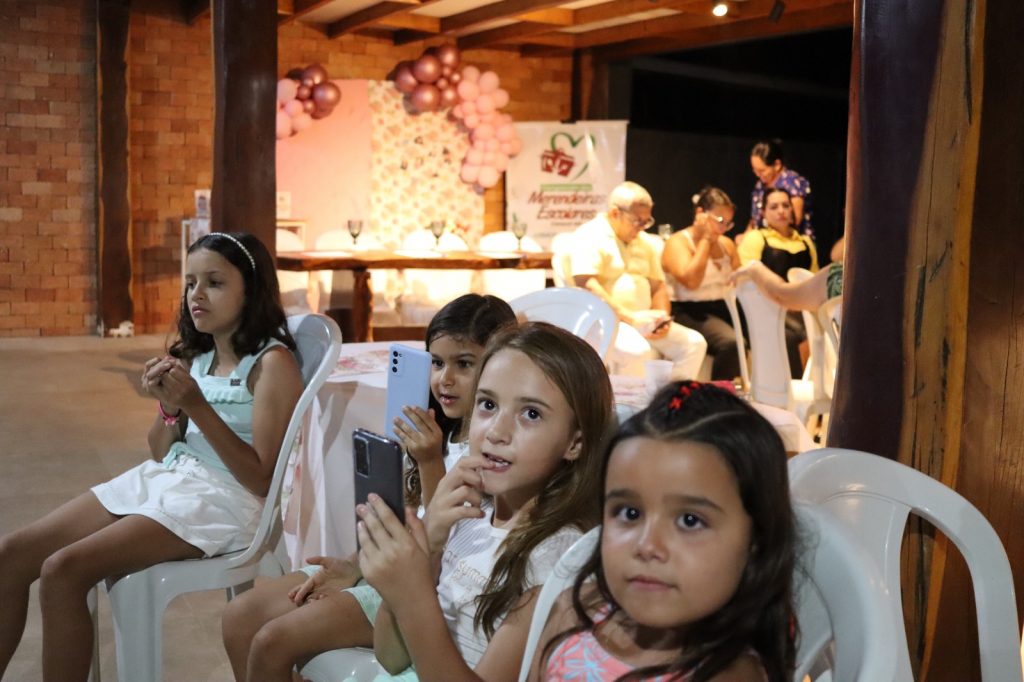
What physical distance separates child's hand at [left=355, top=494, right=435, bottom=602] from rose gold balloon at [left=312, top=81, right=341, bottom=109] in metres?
8.50

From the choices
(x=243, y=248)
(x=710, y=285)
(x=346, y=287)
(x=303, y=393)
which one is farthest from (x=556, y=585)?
(x=346, y=287)

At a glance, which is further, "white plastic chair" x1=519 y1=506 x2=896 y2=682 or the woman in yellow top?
the woman in yellow top

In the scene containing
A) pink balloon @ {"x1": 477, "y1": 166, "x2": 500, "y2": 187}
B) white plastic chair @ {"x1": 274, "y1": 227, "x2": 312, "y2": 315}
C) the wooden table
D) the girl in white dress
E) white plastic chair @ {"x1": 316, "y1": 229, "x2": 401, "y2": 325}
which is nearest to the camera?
the girl in white dress

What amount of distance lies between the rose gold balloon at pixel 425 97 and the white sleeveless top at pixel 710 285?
4.43m

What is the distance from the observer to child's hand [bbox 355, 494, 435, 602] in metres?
1.33

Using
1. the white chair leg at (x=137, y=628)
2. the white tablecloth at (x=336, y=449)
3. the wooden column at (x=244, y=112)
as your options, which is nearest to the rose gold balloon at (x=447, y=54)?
the wooden column at (x=244, y=112)

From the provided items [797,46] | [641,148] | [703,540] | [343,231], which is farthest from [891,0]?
[797,46]

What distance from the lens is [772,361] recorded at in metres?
4.62

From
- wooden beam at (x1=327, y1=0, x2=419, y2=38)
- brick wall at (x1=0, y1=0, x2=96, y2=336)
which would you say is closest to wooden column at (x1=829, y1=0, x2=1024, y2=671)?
wooden beam at (x1=327, y1=0, x2=419, y2=38)

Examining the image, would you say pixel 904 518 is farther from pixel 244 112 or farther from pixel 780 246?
pixel 780 246

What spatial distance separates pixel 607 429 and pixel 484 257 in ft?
19.4

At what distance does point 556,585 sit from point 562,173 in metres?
9.18

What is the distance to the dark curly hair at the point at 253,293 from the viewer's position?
8.10 ft

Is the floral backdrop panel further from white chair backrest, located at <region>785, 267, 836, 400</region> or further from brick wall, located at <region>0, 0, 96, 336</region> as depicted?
white chair backrest, located at <region>785, 267, 836, 400</region>
